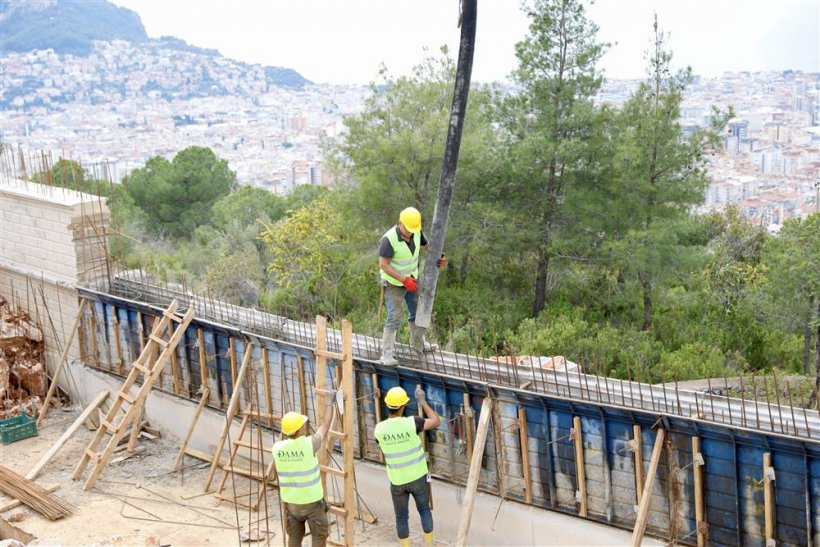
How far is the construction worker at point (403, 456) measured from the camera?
9.26 metres

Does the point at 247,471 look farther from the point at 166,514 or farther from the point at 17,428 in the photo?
the point at 17,428

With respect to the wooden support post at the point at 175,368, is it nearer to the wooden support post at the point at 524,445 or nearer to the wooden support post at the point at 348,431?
the wooden support post at the point at 348,431

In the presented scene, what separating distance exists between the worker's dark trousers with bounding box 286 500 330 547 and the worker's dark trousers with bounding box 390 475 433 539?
764 mm

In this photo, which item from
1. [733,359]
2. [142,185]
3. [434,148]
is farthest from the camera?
[142,185]

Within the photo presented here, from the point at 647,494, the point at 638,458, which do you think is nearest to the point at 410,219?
the point at 638,458

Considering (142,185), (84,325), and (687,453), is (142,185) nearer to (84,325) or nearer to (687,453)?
(84,325)

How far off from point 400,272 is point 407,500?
2587mm

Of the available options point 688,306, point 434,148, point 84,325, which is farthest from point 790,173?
point 84,325

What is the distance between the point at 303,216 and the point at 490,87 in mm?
6510

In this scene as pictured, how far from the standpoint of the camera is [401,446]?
927 centimetres

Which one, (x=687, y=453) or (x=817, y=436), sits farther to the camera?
(x=687, y=453)

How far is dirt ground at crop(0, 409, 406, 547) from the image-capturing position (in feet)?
36.4

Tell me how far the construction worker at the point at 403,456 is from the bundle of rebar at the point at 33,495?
4.95 m

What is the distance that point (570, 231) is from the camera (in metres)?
19.5
